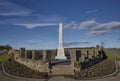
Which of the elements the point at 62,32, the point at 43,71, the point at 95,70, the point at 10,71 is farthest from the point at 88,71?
the point at 62,32

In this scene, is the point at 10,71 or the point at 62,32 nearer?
the point at 10,71

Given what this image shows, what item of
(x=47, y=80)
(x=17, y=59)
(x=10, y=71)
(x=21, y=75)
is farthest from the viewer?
(x=17, y=59)

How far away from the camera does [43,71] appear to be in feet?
85.3

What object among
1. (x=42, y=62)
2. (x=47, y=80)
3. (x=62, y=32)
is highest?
(x=62, y=32)

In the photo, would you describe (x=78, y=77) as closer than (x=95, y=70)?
Yes

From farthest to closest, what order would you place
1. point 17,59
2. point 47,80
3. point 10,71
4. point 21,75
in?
point 17,59 < point 10,71 < point 21,75 < point 47,80

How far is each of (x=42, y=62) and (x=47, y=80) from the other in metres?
4.27

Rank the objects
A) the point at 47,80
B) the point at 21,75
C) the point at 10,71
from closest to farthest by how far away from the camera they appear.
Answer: the point at 47,80 < the point at 21,75 < the point at 10,71

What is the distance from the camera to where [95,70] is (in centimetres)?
2594

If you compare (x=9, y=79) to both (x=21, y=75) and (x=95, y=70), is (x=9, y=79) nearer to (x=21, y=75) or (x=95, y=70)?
(x=21, y=75)

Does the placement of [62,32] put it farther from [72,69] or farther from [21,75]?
[21,75]

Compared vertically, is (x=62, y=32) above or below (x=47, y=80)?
above

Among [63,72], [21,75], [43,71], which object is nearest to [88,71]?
[63,72]

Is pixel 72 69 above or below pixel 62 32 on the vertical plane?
below
